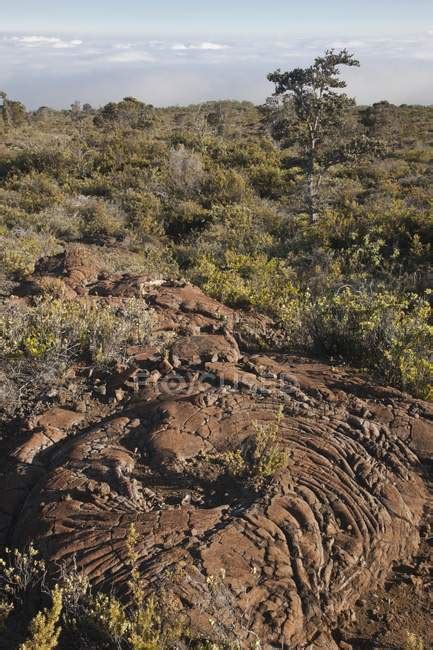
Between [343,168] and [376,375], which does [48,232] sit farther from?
[343,168]

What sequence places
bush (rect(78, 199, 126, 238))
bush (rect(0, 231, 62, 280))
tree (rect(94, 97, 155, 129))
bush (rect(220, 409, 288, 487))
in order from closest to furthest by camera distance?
1. bush (rect(220, 409, 288, 487))
2. bush (rect(0, 231, 62, 280))
3. bush (rect(78, 199, 126, 238))
4. tree (rect(94, 97, 155, 129))

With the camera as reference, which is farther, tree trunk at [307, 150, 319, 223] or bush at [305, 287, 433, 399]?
tree trunk at [307, 150, 319, 223]

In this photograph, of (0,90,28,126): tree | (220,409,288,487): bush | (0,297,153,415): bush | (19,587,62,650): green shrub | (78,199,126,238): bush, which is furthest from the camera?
(0,90,28,126): tree

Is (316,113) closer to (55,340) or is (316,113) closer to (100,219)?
(100,219)

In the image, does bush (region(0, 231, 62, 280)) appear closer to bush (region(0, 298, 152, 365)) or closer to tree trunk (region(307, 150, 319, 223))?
bush (region(0, 298, 152, 365))

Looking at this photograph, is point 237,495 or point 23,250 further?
point 23,250

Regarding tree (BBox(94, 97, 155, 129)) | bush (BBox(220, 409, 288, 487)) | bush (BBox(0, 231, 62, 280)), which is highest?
tree (BBox(94, 97, 155, 129))

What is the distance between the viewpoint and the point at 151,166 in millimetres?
17141

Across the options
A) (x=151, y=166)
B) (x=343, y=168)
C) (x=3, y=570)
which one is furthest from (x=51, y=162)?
(x=3, y=570)

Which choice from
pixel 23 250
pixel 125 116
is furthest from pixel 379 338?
pixel 125 116

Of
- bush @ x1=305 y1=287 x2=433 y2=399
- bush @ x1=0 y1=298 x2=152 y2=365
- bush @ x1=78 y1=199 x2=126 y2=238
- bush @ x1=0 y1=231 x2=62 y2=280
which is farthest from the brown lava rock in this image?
bush @ x1=78 y1=199 x2=126 y2=238

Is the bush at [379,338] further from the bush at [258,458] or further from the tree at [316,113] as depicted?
the tree at [316,113]

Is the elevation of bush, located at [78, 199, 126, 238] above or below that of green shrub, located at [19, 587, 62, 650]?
below

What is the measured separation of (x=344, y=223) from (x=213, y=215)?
3107mm
